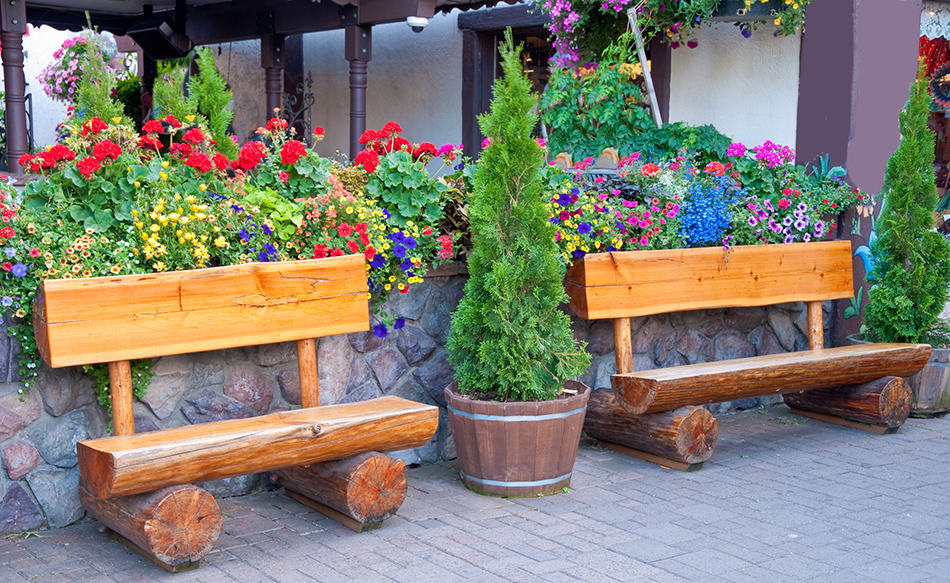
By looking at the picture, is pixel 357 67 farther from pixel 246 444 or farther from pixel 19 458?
pixel 246 444

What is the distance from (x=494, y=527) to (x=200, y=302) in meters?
1.46

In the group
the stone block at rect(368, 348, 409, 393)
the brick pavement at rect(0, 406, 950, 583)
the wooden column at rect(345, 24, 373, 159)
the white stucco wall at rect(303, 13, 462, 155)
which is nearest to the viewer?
the brick pavement at rect(0, 406, 950, 583)

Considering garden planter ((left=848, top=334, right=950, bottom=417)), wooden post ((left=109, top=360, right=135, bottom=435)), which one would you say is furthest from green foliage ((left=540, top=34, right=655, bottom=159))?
wooden post ((left=109, top=360, right=135, bottom=435))

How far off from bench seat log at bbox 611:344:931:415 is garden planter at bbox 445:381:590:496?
0.44 metres

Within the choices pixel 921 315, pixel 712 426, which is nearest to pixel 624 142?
pixel 921 315

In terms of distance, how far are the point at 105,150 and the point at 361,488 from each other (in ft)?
5.41

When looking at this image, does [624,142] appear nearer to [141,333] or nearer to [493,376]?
[493,376]

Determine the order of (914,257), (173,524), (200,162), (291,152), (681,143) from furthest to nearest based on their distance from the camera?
(681,143)
(914,257)
(291,152)
(200,162)
(173,524)

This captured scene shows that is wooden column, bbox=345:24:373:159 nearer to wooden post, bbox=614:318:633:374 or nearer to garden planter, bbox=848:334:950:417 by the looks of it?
wooden post, bbox=614:318:633:374

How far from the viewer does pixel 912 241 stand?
5605mm

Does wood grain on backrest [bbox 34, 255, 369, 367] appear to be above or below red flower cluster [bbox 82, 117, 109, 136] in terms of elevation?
below

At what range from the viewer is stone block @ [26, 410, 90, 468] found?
146 inches

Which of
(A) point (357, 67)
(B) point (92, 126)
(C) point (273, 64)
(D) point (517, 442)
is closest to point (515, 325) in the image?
(D) point (517, 442)

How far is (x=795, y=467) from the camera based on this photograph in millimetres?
4703
